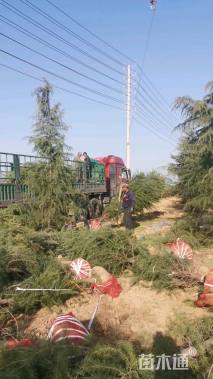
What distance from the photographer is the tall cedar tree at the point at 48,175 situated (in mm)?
10320

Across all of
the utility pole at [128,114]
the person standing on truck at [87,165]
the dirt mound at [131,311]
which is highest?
the utility pole at [128,114]

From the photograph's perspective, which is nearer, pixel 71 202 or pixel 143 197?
pixel 71 202

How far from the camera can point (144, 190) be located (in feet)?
53.2

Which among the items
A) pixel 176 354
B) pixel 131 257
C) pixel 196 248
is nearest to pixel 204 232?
pixel 196 248

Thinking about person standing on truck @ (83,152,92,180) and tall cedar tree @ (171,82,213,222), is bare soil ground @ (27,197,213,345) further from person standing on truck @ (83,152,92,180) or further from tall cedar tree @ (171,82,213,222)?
person standing on truck @ (83,152,92,180)

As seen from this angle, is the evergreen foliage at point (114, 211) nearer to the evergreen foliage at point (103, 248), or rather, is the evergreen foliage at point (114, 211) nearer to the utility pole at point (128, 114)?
the evergreen foliage at point (103, 248)

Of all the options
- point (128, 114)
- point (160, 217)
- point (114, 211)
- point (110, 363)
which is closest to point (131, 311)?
point (110, 363)

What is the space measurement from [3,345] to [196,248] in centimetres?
718

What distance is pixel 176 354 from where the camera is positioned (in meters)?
→ 4.20

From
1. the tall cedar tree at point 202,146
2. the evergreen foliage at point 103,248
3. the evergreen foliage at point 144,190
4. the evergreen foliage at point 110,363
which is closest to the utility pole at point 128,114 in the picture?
the evergreen foliage at point 144,190

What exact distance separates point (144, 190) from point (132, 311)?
10130 mm

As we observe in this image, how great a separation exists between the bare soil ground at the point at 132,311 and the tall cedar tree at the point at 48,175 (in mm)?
3398

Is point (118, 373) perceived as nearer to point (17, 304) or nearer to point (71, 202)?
point (17, 304)

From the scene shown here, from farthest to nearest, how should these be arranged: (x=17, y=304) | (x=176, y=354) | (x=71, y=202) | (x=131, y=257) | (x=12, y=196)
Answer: (x=71, y=202), (x=12, y=196), (x=131, y=257), (x=17, y=304), (x=176, y=354)
